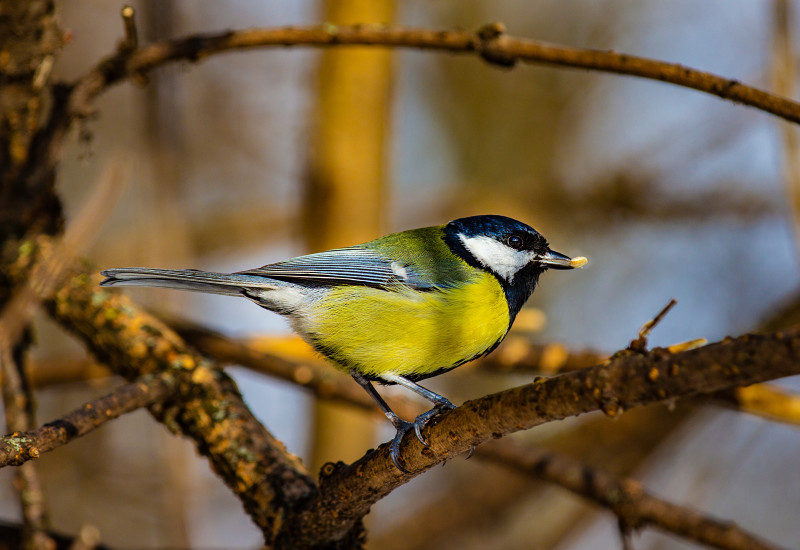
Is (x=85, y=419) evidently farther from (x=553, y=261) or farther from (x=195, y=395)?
(x=553, y=261)

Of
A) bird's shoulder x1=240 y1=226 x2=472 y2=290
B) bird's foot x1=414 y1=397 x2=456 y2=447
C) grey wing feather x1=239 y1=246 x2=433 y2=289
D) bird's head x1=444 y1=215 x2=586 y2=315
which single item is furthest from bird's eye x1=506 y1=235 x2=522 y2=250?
bird's foot x1=414 y1=397 x2=456 y2=447

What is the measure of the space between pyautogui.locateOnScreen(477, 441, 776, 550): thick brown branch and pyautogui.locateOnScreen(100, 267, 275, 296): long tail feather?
3.10 ft

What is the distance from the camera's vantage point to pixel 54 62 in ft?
6.91

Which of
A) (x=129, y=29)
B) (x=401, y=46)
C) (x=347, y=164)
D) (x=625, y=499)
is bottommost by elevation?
(x=625, y=499)

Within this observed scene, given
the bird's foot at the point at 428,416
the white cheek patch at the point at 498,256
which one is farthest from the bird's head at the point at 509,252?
the bird's foot at the point at 428,416

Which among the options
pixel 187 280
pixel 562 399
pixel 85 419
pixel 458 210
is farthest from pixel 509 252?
pixel 458 210

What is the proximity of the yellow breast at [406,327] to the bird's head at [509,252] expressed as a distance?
0.43ft

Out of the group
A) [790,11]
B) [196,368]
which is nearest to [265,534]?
[196,368]

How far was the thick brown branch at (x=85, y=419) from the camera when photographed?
118 centimetres

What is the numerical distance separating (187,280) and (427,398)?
0.68m

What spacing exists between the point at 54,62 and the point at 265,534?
4.94 feet

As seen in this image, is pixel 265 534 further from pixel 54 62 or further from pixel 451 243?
pixel 54 62

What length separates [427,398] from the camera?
1792mm

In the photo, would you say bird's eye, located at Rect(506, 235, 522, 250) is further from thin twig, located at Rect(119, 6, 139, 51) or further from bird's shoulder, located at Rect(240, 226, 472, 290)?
thin twig, located at Rect(119, 6, 139, 51)
